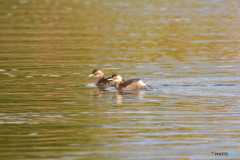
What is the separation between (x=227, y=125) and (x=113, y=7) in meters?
42.8

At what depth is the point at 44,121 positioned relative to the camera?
46.4 feet

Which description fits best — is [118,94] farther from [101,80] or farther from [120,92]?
[101,80]

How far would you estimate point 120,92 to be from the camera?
19125mm

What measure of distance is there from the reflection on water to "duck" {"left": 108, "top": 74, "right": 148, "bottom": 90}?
0.22 metres

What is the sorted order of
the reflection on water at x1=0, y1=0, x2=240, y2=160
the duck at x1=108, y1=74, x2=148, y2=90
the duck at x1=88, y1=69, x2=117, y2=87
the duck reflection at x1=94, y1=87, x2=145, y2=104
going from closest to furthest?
the reflection on water at x1=0, y1=0, x2=240, y2=160, the duck reflection at x1=94, y1=87, x2=145, y2=104, the duck at x1=108, y1=74, x2=148, y2=90, the duck at x1=88, y1=69, x2=117, y2=87

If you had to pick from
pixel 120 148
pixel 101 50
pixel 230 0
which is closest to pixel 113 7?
pixel 230 0

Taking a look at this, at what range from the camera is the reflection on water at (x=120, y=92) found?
11.9m

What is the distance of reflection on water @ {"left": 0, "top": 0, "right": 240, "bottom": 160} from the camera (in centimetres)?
1195

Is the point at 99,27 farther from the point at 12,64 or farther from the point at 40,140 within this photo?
the point at 40,140

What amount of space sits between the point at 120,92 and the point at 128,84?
13.3 inches

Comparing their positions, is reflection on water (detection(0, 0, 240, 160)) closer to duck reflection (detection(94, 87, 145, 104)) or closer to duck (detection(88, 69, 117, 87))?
duck reflection (detection(94, 87, 145, 104))


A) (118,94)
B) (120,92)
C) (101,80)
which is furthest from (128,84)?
(101,80)

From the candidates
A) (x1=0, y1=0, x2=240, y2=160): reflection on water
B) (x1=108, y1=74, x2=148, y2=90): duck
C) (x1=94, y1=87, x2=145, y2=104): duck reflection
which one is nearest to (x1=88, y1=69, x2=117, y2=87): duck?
(x1=0, y1=0, x2=240, y2=160): reflection on water

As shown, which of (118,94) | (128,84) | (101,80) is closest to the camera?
(118,94)
